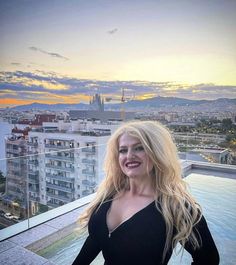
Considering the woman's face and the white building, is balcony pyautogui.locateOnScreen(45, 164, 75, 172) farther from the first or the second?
the woman's face

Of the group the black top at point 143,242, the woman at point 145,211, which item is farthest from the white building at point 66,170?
the black top at point 143,242

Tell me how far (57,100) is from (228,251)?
32.1 feet

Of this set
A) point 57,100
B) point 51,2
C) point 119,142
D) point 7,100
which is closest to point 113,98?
A: point 57,100

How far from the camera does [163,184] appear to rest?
43.3 inches

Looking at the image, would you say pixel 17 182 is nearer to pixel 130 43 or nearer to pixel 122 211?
pixel 122 211

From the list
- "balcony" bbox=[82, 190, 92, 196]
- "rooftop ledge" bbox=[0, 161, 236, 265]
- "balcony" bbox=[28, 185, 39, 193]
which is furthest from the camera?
"balcony" bbox=[82, 190, 92, 196]

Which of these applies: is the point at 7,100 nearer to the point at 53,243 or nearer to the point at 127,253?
the point at 53,243

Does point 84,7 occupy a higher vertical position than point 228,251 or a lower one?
higher

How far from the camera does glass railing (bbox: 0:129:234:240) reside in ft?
10.5

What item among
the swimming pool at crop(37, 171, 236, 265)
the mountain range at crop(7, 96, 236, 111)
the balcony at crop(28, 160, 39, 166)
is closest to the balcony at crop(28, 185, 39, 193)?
the balcony at crop(28, 160, 39, 166)

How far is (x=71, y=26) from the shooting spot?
29.1ft

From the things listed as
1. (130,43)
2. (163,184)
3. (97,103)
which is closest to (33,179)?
(163,184)

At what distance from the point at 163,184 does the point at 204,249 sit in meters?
0.30

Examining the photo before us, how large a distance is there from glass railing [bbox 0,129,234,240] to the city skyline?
5.46 m
